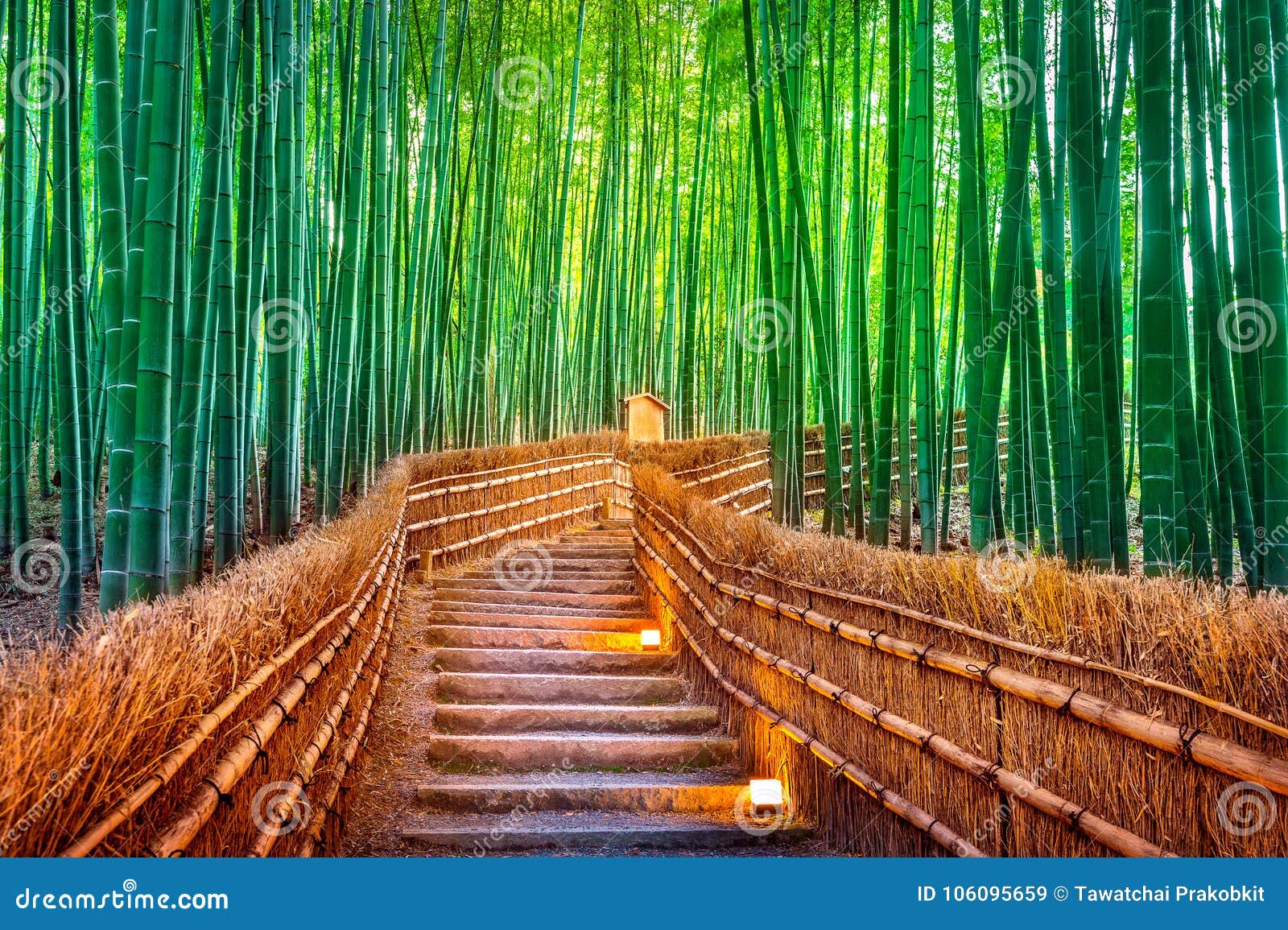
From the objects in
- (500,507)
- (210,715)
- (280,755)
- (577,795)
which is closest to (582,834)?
(577,795)

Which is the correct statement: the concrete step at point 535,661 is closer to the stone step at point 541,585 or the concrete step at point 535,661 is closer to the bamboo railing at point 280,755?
the bamboo railing at point 280,755

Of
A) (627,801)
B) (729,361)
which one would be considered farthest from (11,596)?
(729,361)

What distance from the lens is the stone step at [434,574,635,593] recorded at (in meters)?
5.96

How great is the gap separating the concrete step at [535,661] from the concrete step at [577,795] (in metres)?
1.09

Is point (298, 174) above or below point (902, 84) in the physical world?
below

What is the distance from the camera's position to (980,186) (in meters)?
4.24

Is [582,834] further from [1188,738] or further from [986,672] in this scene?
[1188,738]

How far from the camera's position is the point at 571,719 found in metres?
3.95

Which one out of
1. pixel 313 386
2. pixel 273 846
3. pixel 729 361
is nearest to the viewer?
pixel 273 846

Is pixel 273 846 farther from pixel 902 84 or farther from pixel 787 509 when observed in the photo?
pixel 902 84

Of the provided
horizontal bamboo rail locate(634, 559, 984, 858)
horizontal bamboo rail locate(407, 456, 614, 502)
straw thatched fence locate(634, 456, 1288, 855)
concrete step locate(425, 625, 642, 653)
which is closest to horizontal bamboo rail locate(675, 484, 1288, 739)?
straw thatched fence locate(634, 456, 1288, 855)

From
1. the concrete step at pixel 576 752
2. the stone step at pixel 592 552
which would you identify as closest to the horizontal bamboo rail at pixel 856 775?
the concrete step at pixel 576 752

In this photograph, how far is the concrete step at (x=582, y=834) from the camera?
2977 mm

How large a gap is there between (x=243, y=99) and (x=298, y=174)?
2.85 ft
